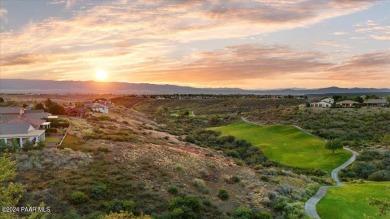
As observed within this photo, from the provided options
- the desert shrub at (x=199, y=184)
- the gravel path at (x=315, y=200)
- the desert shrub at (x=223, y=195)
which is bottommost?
the gravel path at (x=315, y=200)

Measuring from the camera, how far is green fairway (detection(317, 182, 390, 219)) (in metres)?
26.8

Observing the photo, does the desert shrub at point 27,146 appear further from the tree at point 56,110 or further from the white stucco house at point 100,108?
the white stucco house at point 100,108

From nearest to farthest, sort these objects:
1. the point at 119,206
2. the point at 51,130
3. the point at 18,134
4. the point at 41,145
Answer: the point at 119,206 < the point at 41,145 < the point at 18,134 < the point at 51,130

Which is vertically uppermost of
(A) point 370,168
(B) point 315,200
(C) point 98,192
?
(C) point 98,192

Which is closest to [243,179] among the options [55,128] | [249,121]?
[55,128]

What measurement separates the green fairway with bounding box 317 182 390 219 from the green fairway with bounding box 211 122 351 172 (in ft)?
49.6

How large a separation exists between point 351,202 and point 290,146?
3419 cm

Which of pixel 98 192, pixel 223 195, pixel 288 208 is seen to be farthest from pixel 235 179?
pixel 98 192

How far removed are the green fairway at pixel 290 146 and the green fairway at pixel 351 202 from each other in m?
15.1

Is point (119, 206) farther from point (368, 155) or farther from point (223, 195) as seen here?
point (368, 155)

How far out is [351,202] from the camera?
2931 centimetres

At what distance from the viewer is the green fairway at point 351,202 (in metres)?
26.8

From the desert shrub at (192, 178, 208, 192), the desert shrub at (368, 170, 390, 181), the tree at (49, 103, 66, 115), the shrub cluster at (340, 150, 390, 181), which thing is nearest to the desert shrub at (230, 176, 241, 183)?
the desert shrub at (192, 178, 208, 192)

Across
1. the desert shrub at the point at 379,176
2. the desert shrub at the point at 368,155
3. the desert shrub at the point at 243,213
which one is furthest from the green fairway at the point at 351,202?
the desert shrub at the point at 368,155
